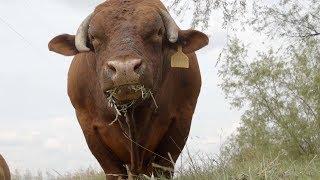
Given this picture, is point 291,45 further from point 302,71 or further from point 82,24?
point 82,24

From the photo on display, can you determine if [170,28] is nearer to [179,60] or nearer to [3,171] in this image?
[179,60]

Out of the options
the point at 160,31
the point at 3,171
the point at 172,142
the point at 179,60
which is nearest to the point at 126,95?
the point at 160,31

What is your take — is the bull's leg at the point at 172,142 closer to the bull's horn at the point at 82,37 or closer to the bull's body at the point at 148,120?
the bull's body at the point at 148,120

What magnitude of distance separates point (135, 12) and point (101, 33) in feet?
1.50

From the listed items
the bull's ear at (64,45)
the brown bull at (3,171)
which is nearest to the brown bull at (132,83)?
the bull's ear at (64,45)

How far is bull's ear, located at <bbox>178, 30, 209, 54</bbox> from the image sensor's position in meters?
7.53

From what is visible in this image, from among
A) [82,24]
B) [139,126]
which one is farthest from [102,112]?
[82,24]

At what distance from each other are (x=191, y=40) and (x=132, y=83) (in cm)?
186

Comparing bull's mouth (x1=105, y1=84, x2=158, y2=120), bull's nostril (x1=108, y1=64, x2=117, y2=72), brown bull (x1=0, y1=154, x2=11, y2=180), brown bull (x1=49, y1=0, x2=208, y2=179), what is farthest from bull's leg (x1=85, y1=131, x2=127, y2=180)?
brown bull (x1=0, y1=154, x2=11, y2=180)

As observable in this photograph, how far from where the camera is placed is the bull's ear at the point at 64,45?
7659 mm

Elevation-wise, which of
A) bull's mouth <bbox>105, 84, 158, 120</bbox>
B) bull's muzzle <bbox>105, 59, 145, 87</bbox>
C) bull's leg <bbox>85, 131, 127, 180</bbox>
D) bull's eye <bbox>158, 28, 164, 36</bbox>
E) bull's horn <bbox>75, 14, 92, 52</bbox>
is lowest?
bull's leg <bbox>85, 131, 127, 180</bbox>

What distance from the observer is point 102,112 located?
25.3ft

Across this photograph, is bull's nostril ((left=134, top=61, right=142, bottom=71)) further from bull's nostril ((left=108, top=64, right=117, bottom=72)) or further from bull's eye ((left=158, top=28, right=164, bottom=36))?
bull's eye ((left=158, top=28, right=164, bottom=36))

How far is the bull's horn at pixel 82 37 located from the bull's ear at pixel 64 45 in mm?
353
